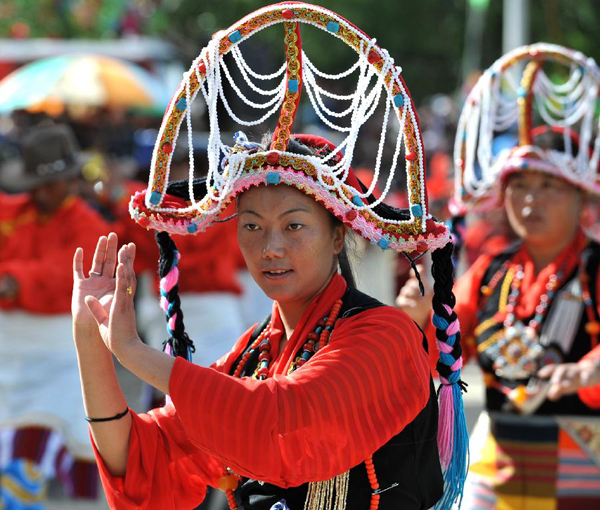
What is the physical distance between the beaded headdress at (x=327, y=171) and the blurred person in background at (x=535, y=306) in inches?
48.0

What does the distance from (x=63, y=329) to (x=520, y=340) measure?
9.77ft

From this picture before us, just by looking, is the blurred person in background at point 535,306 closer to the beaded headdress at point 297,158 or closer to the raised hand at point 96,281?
the beaded headdress at point 297,158

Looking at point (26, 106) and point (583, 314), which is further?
point (26, 106)

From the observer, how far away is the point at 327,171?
7.83 ft

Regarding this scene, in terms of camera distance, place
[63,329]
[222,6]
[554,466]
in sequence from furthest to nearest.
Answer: [222,6] < [63,329] < [554,466]

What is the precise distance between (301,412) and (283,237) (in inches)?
18.5

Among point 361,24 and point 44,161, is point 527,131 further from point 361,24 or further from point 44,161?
point 361,24


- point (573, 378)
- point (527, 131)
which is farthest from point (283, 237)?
point (527, 131)

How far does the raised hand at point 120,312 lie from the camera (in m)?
2.18

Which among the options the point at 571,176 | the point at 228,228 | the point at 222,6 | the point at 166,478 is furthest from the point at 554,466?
the point at 222,6

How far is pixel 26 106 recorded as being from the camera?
9.75 metres

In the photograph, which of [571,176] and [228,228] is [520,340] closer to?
[571,176]

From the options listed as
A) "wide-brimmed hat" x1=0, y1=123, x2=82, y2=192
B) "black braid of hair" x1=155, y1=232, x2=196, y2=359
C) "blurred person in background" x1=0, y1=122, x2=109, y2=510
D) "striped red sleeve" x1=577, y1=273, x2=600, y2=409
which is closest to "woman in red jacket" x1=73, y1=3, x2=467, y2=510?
"black braid of hair" x1=155, y1=232, x2=196, y2=359

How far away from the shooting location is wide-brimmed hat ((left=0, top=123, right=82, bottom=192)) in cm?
595
